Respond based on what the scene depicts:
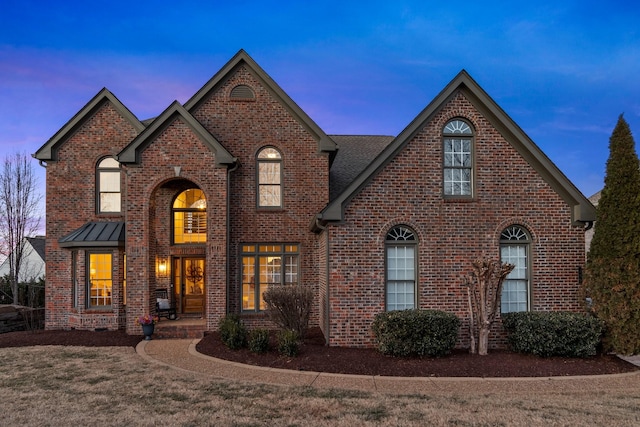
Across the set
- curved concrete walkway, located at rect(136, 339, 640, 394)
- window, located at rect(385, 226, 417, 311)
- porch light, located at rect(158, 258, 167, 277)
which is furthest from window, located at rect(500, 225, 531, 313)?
porch light, located at rect(158, 258, 167, 277)

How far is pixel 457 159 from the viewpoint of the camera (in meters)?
12.2

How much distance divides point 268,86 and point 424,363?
10.00 meters

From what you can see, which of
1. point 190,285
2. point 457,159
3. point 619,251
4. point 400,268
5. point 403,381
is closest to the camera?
point 403,381

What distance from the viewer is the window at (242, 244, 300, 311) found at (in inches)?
581

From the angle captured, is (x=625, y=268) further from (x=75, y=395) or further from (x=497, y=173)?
(x=75, y=395)

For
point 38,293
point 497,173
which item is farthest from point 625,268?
point 38,293

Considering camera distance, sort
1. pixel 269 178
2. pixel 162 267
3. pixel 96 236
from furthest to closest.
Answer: pixel 162 267, pixel 269 178, pixel 96 236

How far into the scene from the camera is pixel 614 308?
34.7ft

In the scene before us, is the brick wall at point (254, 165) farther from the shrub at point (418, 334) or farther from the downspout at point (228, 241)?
the shrub at point (418, 334)

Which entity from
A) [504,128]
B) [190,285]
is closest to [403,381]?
[504,128]

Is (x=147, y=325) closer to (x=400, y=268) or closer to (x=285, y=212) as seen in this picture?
(x=285, y=212)

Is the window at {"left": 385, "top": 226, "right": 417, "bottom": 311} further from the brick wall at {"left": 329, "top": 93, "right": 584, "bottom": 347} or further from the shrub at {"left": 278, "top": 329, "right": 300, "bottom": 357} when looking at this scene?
the shrub at {"left": 278, "top": 329, "right": 300, "bottom": 357}

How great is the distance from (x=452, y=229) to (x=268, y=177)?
247 inches

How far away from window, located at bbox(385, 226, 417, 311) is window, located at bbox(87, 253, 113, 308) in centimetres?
910
